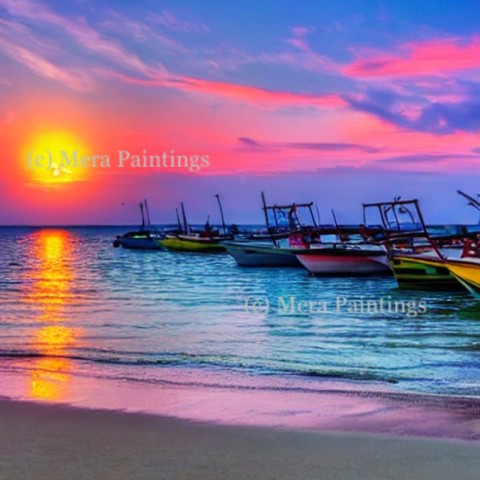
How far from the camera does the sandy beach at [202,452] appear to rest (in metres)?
6.03

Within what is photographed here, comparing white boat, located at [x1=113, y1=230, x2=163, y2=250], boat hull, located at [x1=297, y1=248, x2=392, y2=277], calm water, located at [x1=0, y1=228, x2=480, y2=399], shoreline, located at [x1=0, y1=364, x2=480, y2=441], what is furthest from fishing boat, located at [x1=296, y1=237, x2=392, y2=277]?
white boat, located at [x1=113, y1=230, x2=163, y2=250]

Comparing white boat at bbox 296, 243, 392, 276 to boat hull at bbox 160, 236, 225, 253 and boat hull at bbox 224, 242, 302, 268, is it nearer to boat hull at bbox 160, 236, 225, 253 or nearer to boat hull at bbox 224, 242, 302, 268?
boat hull at bbox 224, 242, 302, 268

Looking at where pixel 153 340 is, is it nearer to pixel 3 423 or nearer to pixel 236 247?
pixel 3 423

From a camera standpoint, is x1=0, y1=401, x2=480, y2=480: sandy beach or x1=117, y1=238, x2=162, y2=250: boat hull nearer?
x1=0, y1=401, x2=480, y2=480: sandy beach

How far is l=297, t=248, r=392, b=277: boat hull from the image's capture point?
139 feet

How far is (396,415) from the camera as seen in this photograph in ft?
27.7

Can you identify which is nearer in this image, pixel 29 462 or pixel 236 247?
pixel 29 462

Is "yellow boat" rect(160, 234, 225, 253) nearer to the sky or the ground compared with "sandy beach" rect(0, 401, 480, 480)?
nearer to the ground

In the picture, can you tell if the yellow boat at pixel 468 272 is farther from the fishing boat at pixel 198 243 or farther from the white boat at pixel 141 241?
the white boat at pixel 141 241

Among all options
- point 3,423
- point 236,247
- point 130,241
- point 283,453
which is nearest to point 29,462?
point 3,423

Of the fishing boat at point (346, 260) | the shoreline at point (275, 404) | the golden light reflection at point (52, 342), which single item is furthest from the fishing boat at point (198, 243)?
the shoreline at point (275, 404)

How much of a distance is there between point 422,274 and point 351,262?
32.3 ft

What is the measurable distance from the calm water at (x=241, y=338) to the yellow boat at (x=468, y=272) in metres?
0.75

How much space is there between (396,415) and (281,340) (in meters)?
9.38
